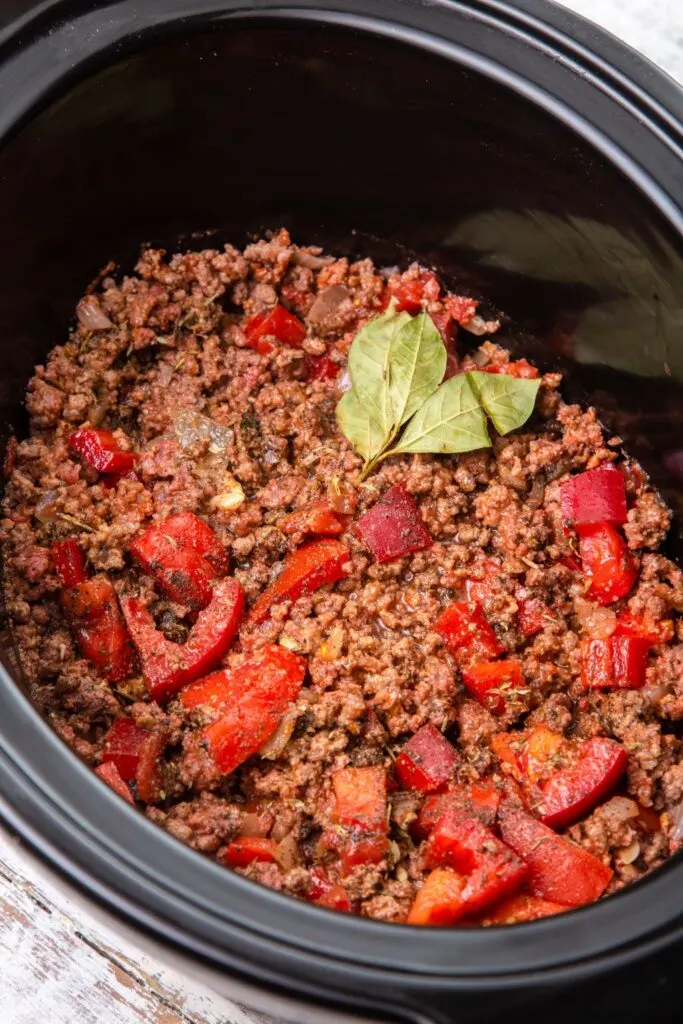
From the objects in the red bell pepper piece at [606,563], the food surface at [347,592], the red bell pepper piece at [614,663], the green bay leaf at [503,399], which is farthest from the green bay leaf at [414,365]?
the red bell pepper piece at [614,663]

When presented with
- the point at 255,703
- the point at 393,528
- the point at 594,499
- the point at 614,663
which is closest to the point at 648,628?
the point at 614,663

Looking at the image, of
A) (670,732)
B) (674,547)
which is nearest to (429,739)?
(670,732)

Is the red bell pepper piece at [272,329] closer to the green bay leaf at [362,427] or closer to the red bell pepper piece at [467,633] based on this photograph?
the green bay leaf at [362,427]

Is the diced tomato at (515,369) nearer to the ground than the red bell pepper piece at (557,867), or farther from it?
farther from it

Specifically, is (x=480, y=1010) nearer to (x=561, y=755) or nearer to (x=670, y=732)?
(x=561, y=755)

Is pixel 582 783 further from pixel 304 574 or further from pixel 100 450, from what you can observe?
pixel 100 450
